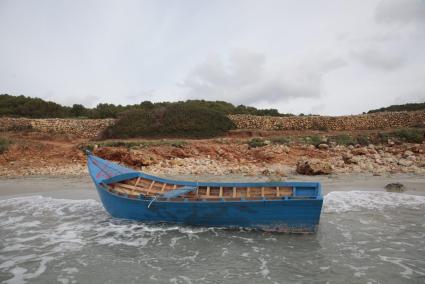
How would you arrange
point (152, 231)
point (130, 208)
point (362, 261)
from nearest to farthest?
point (362, 261)
point (152, 231)
point (130, 208)

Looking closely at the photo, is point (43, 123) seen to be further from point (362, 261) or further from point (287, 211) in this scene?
point (362, 261)

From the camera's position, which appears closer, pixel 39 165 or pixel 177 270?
pixel 177 270

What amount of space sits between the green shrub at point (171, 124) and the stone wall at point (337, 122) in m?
2.40

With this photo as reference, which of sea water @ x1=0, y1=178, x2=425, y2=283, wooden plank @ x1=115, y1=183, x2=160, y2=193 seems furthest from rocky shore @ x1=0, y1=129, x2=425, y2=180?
wooden plank @ x1=115, y1=183, x2=160, y2=193

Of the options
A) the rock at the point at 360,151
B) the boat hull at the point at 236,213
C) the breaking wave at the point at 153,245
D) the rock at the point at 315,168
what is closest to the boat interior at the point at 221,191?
the boat hull at the point at 236,213

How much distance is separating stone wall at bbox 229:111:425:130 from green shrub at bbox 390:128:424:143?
5528 mm

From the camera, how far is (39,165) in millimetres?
19500

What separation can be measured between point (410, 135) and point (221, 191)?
18.6 m

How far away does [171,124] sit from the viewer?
27.6 m

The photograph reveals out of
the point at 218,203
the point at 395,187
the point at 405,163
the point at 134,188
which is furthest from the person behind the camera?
the point at 405,163

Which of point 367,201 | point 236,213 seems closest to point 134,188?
point 236,213

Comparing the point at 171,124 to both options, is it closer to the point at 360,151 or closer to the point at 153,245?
the point at 360,151

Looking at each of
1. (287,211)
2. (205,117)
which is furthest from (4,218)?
(205,117)

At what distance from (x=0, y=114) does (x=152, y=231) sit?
104ft
